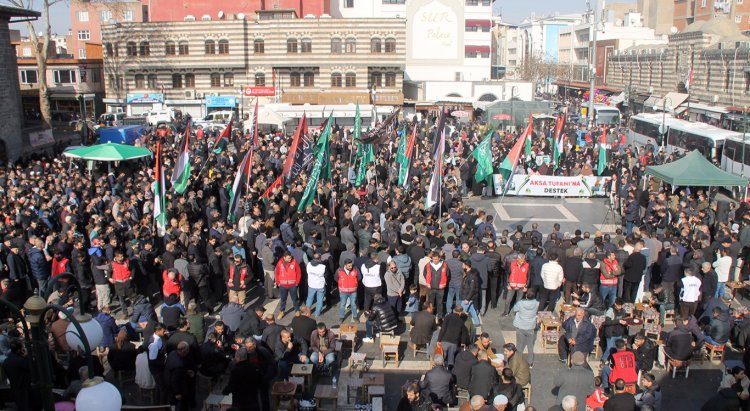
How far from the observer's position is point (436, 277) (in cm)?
1345

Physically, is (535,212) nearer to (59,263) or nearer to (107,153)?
(107,153)

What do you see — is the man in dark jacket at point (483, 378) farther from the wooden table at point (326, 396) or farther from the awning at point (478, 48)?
the awning at point (478, 48)

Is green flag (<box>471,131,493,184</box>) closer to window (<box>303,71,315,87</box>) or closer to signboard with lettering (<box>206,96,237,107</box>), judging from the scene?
signboard with lettering (<box>206,96,237,107</box>)

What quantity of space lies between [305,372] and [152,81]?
52.5 meters

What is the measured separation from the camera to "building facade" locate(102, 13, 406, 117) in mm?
55812

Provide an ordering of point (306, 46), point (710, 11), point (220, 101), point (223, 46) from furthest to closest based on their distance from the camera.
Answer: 1. point (710, 11)
2. point (223, 46)
3. point (306, 46)
4. point (220, 101)

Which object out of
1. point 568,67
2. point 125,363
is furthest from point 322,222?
point 568,67

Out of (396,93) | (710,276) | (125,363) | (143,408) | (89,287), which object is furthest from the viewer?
(396,93)

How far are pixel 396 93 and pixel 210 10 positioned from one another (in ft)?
65.9

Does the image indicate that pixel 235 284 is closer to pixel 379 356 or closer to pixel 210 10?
pixel 379 356

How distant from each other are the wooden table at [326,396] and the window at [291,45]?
48897 mm

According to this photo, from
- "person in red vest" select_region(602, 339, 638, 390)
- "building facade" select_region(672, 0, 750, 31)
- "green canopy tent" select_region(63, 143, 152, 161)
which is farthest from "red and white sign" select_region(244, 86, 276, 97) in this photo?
"person in red vest" select_region(602, 339, 638, 390)

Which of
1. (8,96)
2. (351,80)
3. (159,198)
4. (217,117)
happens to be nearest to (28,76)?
(217,117)

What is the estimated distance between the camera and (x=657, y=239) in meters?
15.5
